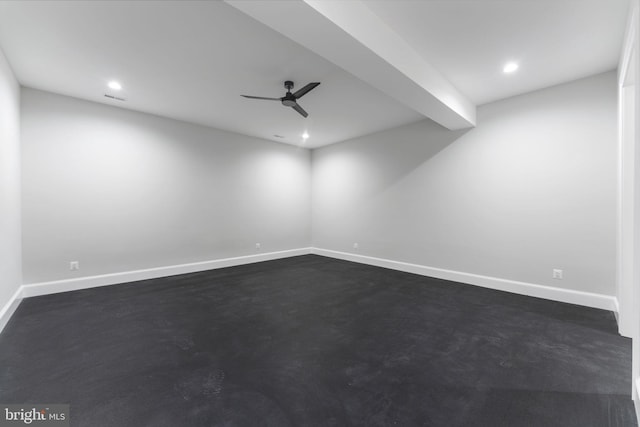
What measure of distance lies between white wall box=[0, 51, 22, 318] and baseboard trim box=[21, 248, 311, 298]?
0.23m

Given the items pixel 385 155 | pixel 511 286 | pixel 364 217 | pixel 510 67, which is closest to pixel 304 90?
pixel 510 67

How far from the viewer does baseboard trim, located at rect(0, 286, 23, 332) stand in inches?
105

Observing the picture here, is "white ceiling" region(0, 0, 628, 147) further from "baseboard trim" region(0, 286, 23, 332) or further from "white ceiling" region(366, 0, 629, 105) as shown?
"baseboard trim" region(0, 286, 23, 332)

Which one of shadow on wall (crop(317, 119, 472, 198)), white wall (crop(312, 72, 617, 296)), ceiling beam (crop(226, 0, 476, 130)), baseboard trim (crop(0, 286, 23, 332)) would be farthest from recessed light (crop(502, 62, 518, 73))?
baseboard trim (crop(0, 286, 23, 332))

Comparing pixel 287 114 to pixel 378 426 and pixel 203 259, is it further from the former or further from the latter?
pixel 378 426

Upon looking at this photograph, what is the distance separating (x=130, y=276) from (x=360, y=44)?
4.69 m

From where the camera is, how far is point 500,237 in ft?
12.9

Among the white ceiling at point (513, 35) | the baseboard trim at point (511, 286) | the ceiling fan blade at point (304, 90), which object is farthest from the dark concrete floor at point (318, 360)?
the white ceiling at point (513, 35)

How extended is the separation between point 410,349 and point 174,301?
9.43ft

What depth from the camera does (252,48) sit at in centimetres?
271

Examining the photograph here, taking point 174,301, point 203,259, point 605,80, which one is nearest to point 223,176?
point 203,259

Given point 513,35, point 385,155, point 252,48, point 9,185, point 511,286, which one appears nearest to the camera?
point 513,35

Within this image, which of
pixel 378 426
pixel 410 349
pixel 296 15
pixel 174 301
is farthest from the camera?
pixel 174 301

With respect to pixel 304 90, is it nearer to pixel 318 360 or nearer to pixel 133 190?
pixel 318 360
